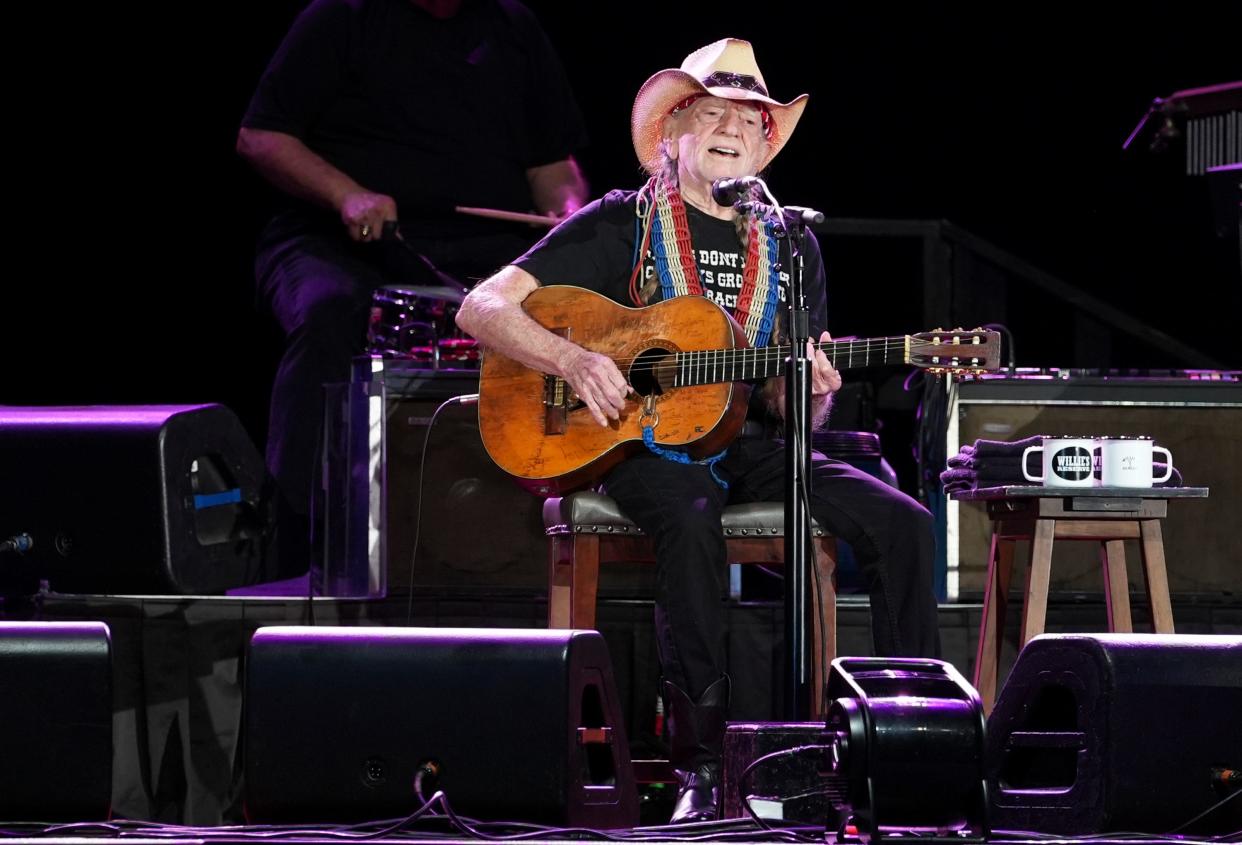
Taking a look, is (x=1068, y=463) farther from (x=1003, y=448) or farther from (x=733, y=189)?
(x=733, y=189)

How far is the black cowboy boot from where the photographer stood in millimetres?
2904

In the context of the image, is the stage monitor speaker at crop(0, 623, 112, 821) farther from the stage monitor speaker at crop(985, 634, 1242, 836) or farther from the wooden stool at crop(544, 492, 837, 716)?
the stage monitor speaker at crop(985, 634, 1242, 836)

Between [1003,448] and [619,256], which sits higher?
[619,256]

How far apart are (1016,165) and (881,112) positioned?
0.57 m

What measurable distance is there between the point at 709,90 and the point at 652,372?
70cm

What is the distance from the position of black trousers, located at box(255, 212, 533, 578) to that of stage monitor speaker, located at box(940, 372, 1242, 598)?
5.66 ft

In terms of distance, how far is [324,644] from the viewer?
2443 mm

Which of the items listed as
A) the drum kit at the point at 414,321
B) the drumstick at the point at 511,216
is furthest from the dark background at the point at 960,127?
the drum kit at the point at 414,321

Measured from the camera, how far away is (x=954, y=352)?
300 cm

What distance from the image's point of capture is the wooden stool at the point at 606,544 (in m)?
3.38

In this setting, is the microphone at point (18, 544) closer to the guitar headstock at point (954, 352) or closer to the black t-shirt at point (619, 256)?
the black t-shirt at point (619, 256)

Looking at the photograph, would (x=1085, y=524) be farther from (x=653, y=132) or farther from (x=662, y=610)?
(x=653, y=132)

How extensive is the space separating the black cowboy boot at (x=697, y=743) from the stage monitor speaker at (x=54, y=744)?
41.2 inches

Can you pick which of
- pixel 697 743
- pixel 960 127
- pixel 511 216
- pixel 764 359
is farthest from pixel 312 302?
pixel 960 127
